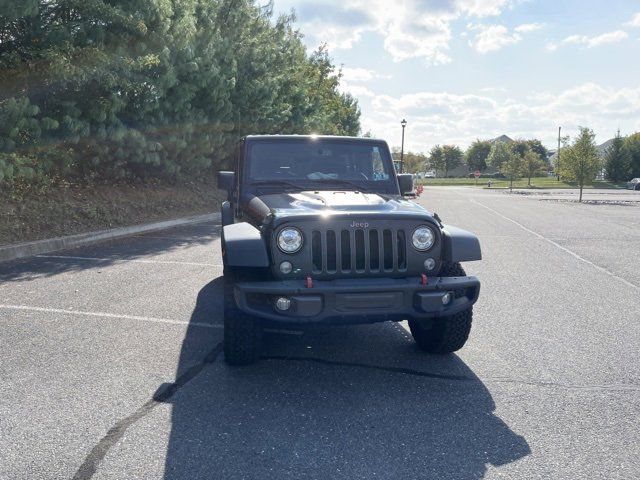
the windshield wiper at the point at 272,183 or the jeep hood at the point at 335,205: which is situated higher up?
the windshield wiper at the point at 272,183

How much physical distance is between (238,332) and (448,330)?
162 cm

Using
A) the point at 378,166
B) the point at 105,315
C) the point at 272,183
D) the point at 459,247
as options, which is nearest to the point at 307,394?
the point at 459,247

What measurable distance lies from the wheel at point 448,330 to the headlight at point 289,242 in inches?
44.9

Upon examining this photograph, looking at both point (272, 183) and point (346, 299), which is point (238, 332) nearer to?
point (346, 299)

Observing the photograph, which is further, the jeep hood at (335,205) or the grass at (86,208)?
the grass at (86,208)

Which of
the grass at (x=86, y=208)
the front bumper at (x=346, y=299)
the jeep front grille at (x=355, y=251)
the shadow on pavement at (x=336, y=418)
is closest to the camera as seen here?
the shadow on pavement at (x=336, y=418)

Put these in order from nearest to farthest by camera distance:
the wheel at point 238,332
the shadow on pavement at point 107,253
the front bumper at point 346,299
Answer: the front bumper at point 346,299 < the wheel at point 238,332 < the shadow on pavement at point 107,253

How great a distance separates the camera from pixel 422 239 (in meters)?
4.25

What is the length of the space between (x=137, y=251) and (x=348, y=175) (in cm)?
570

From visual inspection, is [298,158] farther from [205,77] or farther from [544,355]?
[205,77]

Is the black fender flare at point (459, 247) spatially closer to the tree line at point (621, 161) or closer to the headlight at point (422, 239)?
the headlight at point (422, 239)

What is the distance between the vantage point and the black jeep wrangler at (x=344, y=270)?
12.8 feet

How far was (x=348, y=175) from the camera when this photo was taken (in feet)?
18.9

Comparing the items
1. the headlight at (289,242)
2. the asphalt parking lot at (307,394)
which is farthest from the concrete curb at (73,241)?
the headlight at (289,242)
